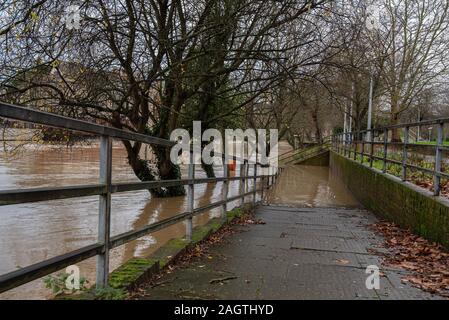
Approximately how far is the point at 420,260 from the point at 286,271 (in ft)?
5.09

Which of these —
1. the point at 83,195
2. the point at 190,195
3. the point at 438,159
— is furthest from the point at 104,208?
the point at 438,159

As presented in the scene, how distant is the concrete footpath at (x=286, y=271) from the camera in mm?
3754

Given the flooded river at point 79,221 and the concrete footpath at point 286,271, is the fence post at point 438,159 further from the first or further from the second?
the flooded river at point 79,221

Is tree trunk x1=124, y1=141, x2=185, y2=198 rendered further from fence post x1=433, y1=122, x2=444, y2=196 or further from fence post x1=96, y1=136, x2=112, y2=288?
fence post x1=96, y1=136, x2=112, y2=288

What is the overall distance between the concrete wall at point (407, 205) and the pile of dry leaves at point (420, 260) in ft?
0.50

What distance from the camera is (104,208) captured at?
3270 millimetres

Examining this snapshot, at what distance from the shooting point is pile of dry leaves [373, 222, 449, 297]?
4.10 m

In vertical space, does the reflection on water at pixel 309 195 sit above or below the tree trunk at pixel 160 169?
below

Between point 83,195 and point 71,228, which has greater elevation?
point 83,195

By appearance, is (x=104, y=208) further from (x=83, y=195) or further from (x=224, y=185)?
(x=224, y=185)

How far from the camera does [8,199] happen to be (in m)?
2.37

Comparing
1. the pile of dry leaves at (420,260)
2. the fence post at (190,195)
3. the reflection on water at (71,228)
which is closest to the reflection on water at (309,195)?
the reflection on water at (71,228)

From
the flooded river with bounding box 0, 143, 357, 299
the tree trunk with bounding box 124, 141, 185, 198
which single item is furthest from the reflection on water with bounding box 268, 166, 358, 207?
the tree trunk with bounding box 124, 141, 185, 198

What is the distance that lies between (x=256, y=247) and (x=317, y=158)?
3387 centimetres
